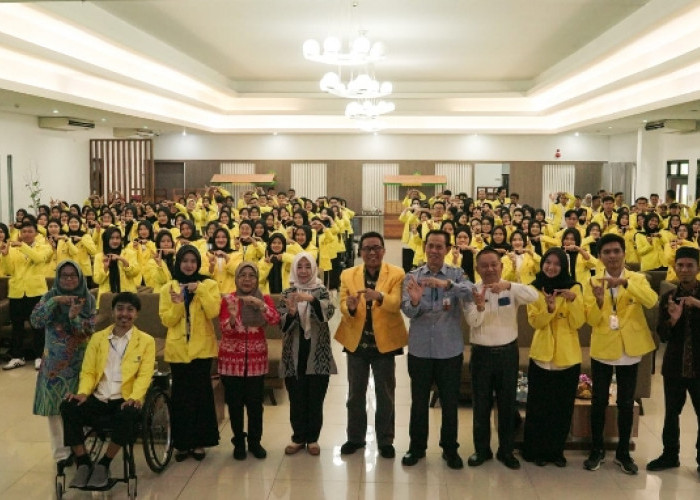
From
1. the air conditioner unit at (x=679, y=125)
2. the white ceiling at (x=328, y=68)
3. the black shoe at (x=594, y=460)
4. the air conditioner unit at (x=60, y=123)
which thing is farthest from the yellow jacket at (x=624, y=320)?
the air conditioner unit at (x=60, y=123)

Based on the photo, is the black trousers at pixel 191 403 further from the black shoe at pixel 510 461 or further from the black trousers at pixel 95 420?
the black shoe at pixel 510 461

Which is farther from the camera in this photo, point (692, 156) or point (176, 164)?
point (176, 164)

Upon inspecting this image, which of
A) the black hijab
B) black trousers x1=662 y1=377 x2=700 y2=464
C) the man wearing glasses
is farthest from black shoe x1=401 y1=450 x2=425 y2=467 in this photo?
black trousers x1=662 y1=377 x2=700 y2=464

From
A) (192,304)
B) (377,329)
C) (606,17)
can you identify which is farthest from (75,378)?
(606,17)

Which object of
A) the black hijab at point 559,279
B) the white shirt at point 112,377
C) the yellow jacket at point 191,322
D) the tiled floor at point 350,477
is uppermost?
the black hijab at point 559,279

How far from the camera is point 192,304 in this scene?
581 centimetres

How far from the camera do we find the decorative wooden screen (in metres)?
19.9

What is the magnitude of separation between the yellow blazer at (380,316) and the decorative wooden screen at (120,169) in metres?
14.7

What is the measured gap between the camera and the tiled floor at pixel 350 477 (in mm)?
5312

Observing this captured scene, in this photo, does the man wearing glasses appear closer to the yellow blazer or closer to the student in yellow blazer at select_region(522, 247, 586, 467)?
the yellow blazer

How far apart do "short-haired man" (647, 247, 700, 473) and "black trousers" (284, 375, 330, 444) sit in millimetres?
2521

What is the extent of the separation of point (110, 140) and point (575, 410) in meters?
17.0

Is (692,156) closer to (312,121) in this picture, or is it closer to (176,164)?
(312,121)

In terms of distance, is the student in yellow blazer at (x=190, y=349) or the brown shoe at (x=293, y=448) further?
the brown shoe at (x=293, y=448)
